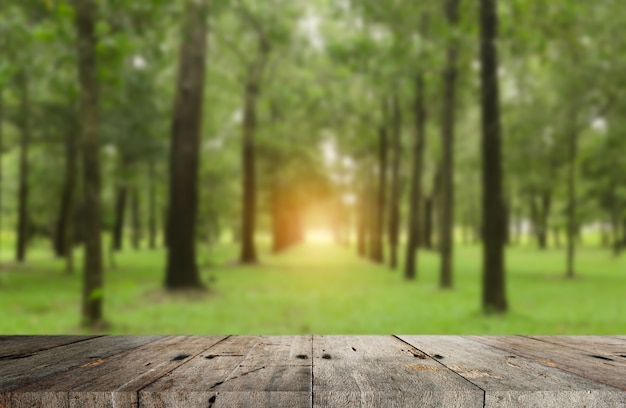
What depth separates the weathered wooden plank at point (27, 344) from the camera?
1.53m

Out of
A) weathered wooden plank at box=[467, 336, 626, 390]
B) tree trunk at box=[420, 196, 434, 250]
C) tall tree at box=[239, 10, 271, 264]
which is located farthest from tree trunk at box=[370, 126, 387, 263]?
weathered wooden plank at box=[467, 336, 626, 390]

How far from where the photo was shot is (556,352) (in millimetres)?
1550

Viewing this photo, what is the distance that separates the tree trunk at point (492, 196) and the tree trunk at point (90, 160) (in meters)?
7.26

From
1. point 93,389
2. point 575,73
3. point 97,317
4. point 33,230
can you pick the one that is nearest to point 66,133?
point 97,317

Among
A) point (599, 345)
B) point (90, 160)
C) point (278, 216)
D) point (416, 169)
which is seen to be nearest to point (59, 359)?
point (599, 345)

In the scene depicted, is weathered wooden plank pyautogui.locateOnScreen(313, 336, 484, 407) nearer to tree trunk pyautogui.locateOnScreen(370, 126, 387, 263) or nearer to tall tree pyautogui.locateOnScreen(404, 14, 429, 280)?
tall tree pyautogui.locateOnScreen(404, 14, 429, 280)

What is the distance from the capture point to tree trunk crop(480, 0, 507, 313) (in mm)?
9898

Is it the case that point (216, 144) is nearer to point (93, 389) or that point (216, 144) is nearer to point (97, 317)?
point (97, 317)

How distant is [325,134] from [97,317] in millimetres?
20606

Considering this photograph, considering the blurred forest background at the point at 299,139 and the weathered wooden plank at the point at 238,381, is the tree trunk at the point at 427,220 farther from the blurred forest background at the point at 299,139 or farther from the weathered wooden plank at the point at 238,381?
the weathered wooden plank at the point at 238,381

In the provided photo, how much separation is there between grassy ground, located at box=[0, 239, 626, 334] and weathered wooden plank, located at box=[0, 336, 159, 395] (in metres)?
6.11

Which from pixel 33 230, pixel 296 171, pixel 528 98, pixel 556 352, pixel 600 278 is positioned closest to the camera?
pixel 556 352

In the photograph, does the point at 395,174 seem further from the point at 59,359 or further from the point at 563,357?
the point at 59,359

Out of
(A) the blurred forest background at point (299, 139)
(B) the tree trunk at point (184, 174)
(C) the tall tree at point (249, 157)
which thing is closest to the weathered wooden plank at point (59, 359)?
(A) the blurred forest background at point (299, 139)
